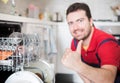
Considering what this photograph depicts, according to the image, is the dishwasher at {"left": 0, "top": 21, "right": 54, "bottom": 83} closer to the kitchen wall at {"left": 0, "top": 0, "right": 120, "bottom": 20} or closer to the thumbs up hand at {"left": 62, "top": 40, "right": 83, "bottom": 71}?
the thumbs up hand at {"left": 62, "top": 40, "right": 83, "bottom": 71}

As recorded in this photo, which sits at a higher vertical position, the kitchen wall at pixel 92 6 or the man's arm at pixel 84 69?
the kitchen wall at pixel 92 6

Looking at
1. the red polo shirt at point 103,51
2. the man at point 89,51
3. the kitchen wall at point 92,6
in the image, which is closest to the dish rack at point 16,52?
the man at point 89,51

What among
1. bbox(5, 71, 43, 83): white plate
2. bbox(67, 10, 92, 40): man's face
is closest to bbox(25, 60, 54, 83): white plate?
bbox(5, 71, 43, 83): white plate

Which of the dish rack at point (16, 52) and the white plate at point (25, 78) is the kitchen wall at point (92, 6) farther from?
the white plate at point (25, 78)

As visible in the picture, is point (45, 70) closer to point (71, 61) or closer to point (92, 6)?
point (71, 61)

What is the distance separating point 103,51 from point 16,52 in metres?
0.52

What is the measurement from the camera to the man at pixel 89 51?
4.08 feet

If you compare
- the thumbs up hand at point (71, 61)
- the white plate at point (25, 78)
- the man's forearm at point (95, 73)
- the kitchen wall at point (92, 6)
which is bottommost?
the white plate at point (25, 78)

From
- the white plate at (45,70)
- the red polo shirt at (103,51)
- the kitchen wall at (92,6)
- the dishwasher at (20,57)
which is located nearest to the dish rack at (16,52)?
the dishwasher at (20,57)

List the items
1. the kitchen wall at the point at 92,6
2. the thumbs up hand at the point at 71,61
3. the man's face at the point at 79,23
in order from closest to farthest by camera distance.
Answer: the thumbs up hand at the point at 71,61, the man's face at the point at 79,23, the kitchen wall at the point at 92,6

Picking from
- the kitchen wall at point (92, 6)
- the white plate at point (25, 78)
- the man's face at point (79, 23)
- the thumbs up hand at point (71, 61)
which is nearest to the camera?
the thumbs up hand at point (71, 61)

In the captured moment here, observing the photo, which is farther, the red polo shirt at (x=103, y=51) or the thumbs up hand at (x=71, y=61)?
the red polo shirt at (x=103, y=51)

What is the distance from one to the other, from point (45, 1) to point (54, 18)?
1.45ft

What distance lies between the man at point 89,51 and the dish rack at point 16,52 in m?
0.26
